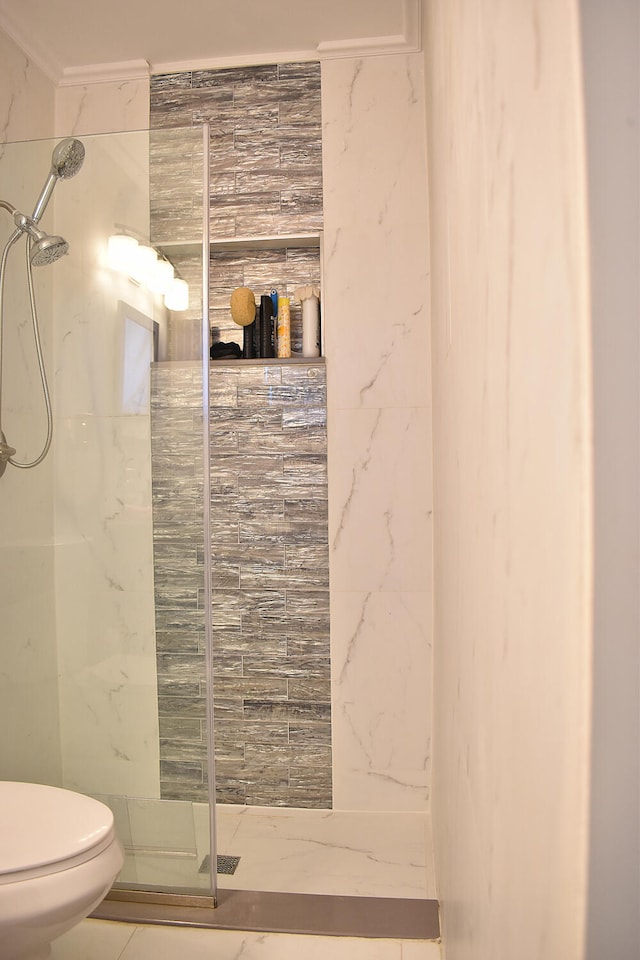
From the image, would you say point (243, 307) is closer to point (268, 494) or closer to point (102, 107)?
point (268, 494)

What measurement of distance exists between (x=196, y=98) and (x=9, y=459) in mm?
1520

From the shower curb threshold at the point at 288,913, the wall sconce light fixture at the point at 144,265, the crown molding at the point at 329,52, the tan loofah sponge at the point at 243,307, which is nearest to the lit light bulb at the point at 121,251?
the wall sconce light fixture at the point at 144,265

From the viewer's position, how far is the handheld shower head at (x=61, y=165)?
1729mm

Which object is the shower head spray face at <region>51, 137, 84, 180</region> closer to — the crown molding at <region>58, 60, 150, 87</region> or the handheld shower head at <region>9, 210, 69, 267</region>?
the handheld shower head at <region>9, 210, 69, 267</region>

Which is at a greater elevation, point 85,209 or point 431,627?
point 85,209

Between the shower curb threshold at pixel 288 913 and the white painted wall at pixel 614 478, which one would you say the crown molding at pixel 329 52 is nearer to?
the white painted wall at pixel 614 478

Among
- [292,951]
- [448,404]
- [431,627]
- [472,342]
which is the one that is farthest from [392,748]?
[472,342]

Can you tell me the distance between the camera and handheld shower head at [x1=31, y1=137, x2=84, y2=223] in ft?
5.67

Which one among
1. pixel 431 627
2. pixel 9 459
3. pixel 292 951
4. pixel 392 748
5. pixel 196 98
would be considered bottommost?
pixel 292 951

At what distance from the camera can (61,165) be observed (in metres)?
1.73

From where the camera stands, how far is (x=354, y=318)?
2.34m

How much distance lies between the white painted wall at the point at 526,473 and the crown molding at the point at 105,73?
6.19ft

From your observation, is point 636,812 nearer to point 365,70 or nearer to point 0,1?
point 365,70

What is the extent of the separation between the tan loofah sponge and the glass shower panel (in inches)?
22.4
